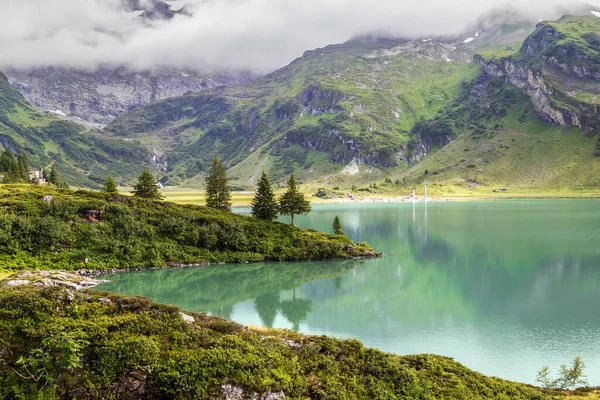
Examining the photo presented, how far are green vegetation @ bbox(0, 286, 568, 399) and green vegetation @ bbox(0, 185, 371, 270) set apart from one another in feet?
126

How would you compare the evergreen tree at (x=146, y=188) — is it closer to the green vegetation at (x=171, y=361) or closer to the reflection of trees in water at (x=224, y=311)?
the reflection of trees in water at (x=224, y=311)

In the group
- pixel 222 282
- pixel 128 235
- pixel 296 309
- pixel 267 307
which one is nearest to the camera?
pixel 296 309

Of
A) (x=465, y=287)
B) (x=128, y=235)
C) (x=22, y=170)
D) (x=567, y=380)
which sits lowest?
(x=465, y=287)

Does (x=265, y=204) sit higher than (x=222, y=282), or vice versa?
(x=265, y=204)

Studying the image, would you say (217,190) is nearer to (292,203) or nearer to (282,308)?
(292,203)

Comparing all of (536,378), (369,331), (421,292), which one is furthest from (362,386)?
(421,292)

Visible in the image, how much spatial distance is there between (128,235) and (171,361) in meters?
50.7

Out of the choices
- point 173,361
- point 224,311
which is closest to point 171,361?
point 173,361

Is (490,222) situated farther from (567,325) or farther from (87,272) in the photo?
(87,272)

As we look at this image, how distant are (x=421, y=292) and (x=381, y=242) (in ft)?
129

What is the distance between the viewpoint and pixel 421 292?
50.6 metres

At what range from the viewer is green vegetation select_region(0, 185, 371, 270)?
54562mm

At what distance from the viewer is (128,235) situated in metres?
62.6

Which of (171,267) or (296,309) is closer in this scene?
(296,309)
